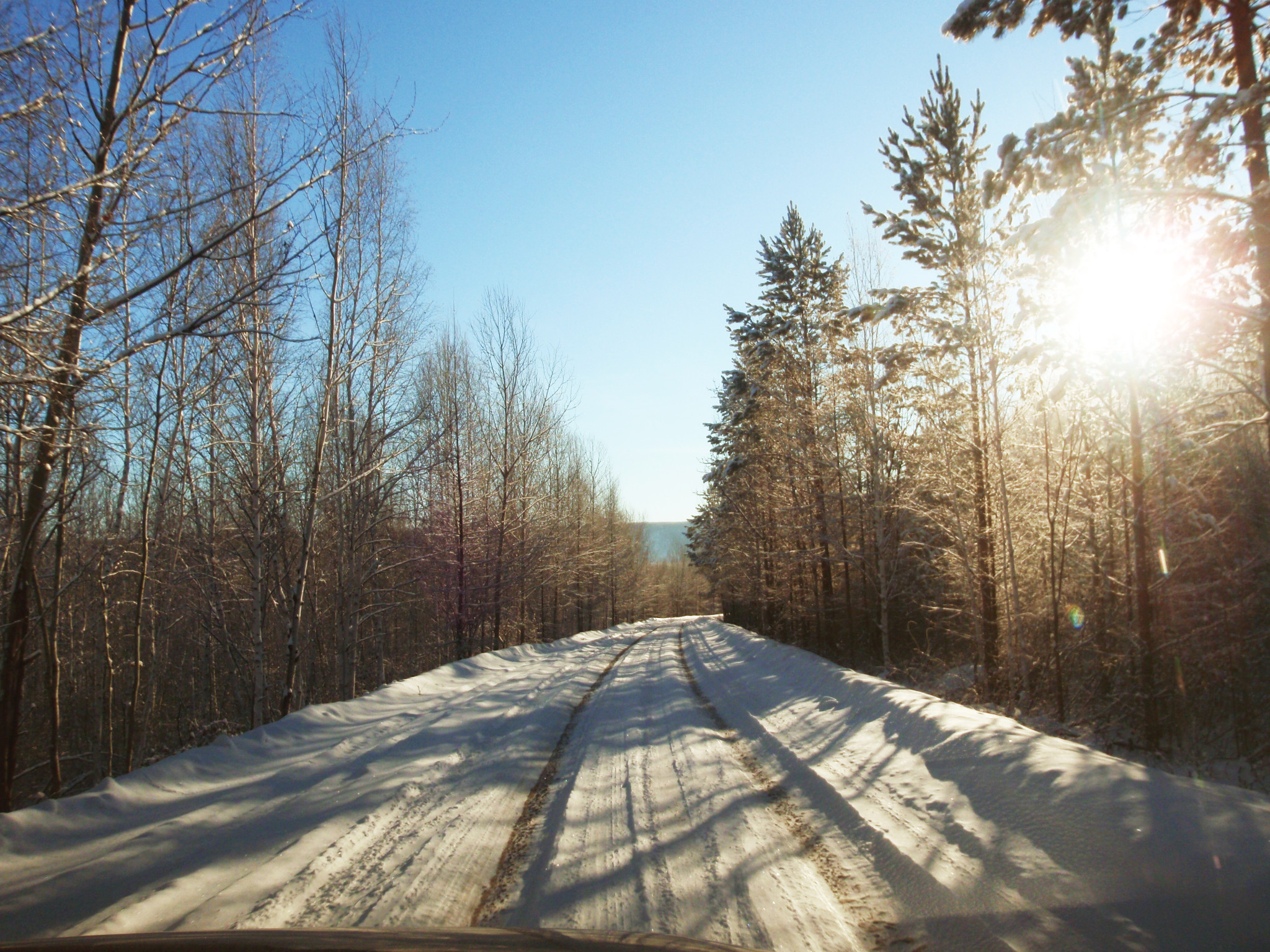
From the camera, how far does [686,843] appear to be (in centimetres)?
457

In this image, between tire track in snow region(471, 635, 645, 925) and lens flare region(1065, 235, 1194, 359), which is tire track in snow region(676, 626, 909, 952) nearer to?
tire track in snow region(471, 635, 645, 925)

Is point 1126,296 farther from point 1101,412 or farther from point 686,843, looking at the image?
point 686,843

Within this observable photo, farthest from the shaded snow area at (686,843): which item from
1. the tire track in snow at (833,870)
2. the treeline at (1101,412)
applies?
the treeline at (1101,412)

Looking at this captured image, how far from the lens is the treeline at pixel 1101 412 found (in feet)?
24.3

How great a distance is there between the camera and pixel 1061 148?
25.6ft

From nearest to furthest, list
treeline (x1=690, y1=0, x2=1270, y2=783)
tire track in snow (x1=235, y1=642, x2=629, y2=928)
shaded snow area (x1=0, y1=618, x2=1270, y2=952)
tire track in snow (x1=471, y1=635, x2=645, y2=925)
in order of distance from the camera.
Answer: shaded snow area (x1=0, y1=618, x2=1270, y2=952), tire track in snow (x1=235, y1=642, x2=629, y2=928), tire track in snow (x1=471, y1=635, x2=645, y2=925), treeline (x1=690, y1=0, x2=1270, y2=783)

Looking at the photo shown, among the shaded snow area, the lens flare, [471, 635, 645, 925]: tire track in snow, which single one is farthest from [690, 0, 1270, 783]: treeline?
[471, 635, 645, 925]: tire track in snow

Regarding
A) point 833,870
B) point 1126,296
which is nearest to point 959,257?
point 1126,296

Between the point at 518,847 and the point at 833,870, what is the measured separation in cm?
216

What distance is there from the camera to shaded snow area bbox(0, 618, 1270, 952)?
3297 millimetres

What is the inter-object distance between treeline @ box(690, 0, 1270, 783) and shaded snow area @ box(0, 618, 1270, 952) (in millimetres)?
3735

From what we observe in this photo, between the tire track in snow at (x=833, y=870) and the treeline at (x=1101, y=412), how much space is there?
5.29m

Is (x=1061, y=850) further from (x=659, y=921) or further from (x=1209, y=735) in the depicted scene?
(x=1209, y=735)

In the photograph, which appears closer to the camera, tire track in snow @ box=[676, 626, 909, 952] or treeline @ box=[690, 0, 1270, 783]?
tire track in snow @ box=[676, 626, 909, 952]
